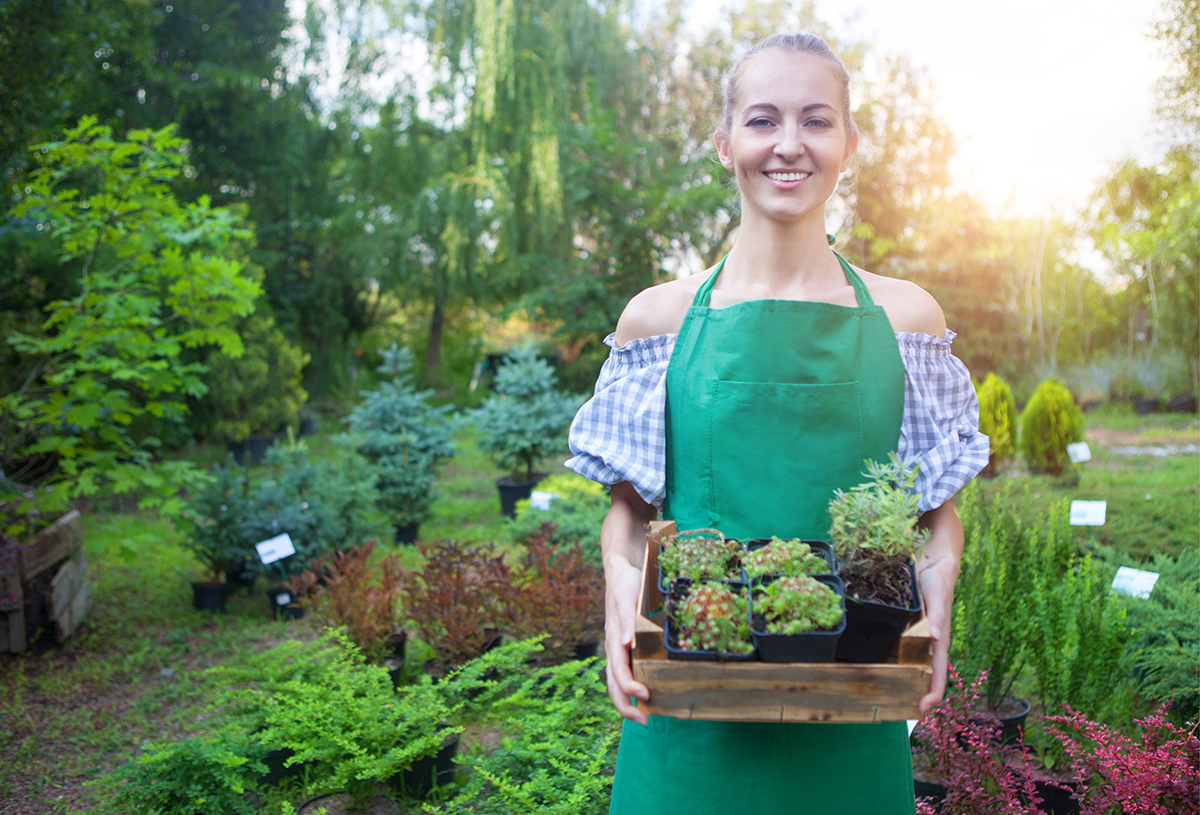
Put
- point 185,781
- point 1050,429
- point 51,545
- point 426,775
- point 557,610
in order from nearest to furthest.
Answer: point 185,781
point 426,775
point 557,610
point 51,545
point 1050,429

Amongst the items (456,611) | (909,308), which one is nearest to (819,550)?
(909,308)

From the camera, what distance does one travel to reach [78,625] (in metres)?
4.70

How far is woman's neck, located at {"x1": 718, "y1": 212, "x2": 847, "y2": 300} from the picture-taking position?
130 cm

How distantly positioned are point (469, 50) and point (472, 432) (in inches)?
216

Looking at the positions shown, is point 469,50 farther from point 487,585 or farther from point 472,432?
point 487,585

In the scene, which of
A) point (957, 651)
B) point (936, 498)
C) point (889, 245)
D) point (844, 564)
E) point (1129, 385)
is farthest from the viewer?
point (889, 245)

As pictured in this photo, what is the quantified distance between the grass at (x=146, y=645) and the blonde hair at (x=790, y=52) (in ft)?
8.85

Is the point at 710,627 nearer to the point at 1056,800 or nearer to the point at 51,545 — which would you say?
the point at 1056,800

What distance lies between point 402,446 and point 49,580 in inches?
111

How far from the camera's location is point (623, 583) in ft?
3.73

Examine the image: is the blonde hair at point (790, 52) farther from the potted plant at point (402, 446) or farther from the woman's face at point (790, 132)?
the potted plant at point (402, 446)

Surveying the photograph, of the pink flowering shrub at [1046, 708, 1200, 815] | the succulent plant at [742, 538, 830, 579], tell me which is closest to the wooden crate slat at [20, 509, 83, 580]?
the succulent plant at [742, 538, 830, 579]

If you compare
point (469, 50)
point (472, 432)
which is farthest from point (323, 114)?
point (472, 432)

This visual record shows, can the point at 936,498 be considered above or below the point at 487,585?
above
